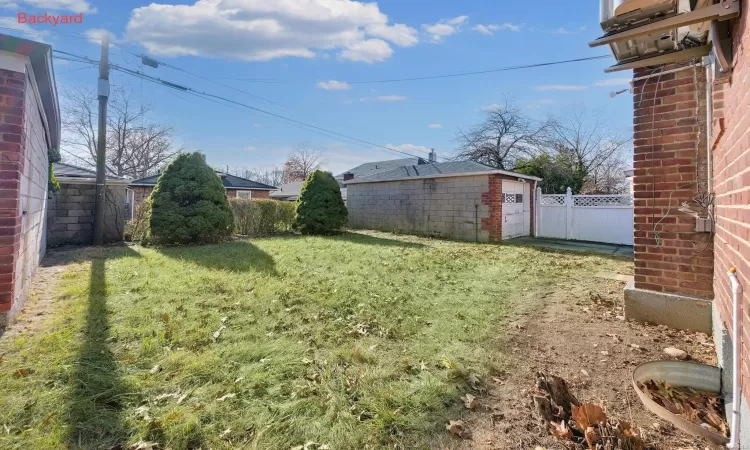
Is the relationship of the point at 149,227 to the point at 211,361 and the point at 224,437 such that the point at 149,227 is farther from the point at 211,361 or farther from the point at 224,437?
the point at 224,437

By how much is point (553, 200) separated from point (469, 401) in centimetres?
1237

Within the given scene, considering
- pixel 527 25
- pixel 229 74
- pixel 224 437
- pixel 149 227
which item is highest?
pixel 229 74

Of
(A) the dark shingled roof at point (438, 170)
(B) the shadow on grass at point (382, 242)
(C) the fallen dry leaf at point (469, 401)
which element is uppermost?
(A) the dark shingled roof at point (438, 170)

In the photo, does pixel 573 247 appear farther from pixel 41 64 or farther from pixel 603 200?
pixel 41 64

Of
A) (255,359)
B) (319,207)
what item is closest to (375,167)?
(319,207)

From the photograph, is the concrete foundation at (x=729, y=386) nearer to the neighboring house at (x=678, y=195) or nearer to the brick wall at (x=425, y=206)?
the neighboring house at (x=678, y=195)

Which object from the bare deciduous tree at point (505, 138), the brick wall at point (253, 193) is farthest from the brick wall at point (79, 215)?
the bare deciduous tree at point (505, 138)

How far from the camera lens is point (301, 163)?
46.2 metres

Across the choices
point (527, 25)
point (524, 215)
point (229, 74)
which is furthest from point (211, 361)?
point (229, 74)

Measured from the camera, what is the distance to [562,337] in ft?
11.1

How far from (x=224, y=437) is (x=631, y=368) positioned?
2.95 meters

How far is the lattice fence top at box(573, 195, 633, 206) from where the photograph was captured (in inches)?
433

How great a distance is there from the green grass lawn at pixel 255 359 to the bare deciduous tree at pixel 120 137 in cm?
2390

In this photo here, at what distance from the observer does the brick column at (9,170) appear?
332cm
